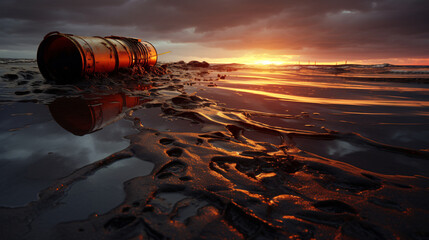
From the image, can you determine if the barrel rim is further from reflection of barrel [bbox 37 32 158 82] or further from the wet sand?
the wet sand

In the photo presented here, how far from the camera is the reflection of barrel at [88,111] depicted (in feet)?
9.98

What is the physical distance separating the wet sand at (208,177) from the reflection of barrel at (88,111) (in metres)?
0.05

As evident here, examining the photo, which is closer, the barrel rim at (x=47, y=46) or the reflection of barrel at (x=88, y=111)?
the reflection of barrel at (x=88, y=111)

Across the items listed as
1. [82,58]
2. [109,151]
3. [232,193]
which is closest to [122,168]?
[109,151]

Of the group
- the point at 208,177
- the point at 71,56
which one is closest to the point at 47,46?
the point at 71,56

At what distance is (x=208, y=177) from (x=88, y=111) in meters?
3.18

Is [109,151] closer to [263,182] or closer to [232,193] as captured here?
[232,193]

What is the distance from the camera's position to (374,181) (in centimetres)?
182

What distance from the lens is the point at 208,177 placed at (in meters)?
1.79

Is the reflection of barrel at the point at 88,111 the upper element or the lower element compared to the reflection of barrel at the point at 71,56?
lower

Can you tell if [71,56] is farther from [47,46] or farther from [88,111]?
[88,111]

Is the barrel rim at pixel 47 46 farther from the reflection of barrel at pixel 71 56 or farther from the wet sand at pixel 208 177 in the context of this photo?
the wet sand at pixel 208 177

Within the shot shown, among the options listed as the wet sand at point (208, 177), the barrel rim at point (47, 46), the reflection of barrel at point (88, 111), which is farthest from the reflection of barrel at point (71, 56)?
the wet sand at point (208, 177)

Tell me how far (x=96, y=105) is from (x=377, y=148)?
5.00 meters
